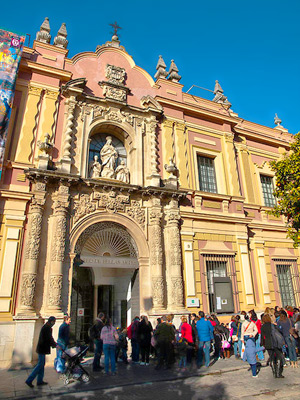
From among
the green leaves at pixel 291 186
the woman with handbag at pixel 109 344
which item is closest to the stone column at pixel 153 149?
the green leaves at pixel 291 186

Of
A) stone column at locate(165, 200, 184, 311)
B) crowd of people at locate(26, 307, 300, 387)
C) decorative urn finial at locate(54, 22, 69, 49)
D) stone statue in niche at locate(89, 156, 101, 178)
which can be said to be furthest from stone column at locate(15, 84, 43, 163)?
crowd of people at locate(26, 307, 300, 387)

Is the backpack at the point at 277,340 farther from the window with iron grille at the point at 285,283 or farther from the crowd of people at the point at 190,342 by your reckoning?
the window with iron grille at the point at 285,283

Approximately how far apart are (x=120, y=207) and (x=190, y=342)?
5677mm

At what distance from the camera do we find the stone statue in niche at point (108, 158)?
43.0 ft

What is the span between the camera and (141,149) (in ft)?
46.2

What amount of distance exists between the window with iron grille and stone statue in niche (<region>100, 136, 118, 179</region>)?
32.6 ft

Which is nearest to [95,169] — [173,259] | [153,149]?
[153,149]

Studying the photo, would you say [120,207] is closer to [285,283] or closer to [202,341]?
[202,341]

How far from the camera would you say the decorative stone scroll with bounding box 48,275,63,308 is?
997 centimetres

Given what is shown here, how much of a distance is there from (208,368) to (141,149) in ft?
30.0

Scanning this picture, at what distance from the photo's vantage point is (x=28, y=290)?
9812mm

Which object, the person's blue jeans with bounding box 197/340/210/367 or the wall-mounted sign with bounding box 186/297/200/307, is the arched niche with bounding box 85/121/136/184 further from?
the person's blue jeans with bounding box 197/340/210/367

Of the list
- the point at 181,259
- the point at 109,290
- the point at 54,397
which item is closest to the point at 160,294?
the point at 181,259

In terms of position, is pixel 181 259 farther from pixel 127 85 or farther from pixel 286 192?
pixel 127 85
